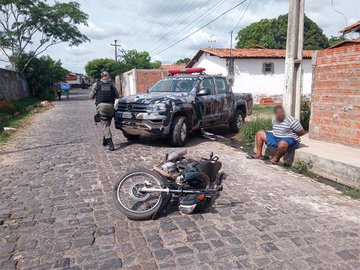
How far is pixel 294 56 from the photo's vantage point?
7.26m

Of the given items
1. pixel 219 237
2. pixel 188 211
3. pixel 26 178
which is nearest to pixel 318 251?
pixel 219 237

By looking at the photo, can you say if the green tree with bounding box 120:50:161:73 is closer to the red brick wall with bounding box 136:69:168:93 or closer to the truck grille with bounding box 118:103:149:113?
the red brick wall with bounding box 136:69:168:93

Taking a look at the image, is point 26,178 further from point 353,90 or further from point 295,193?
point 353,90

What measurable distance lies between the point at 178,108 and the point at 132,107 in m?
1.13

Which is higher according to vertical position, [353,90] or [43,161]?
[353,90]

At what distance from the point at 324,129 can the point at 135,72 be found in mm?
19764

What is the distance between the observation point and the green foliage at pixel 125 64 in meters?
42.0

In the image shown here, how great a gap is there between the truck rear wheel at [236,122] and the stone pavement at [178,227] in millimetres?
4078

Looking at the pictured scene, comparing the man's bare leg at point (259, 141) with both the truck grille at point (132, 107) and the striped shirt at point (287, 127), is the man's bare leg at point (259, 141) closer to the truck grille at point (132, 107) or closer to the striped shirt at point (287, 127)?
the striped shirt at point (287, 127)

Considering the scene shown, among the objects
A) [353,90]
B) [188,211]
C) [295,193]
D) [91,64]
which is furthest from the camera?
[91,64]

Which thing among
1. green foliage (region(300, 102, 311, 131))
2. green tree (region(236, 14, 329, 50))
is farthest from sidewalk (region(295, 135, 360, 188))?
green tree (region(236, 14, 329, 50))

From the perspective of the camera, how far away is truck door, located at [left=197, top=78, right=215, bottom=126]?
27.4 ft

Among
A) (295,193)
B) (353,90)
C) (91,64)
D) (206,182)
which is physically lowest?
(295,193)

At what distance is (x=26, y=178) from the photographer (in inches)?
215
